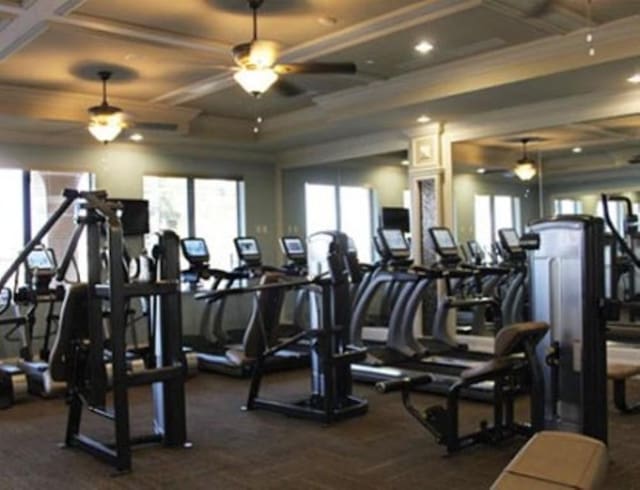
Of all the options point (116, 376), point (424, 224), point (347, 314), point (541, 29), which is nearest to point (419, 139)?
point (424, 224)

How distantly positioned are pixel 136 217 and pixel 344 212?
3.02 m

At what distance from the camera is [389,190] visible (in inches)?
379

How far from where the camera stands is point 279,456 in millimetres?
4508

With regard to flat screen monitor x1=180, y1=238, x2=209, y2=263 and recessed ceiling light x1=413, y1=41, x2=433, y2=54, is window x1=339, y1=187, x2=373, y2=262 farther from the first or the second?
recessed ceiling light x1=413, y1=41, x2=433, y2=54

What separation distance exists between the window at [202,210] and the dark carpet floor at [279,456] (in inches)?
179

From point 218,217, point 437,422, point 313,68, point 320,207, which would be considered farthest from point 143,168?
point 437,422

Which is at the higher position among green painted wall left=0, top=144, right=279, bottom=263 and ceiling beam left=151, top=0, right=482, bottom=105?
ceiling beam left=151, top=0, right=482, bottom=105

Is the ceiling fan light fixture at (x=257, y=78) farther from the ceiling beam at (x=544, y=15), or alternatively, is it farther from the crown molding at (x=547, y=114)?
the crown molding at (x=547, y=114)

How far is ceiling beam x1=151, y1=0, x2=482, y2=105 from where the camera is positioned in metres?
5.29

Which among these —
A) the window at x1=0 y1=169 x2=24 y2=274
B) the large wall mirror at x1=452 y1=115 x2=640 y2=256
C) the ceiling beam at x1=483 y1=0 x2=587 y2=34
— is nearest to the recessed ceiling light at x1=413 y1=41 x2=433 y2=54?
the ceiling beam at x1=483 y1=0 x2=587 y2=34

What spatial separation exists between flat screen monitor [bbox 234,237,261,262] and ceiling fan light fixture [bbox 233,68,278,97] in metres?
4.12

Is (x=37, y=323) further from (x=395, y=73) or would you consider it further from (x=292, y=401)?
(x=395, y=73)

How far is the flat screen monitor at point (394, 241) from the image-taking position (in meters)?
7.72

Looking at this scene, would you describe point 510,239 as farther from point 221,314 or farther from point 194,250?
point 194,250
